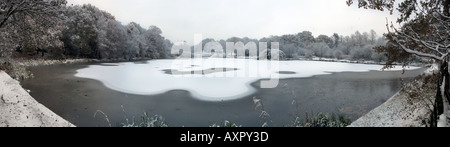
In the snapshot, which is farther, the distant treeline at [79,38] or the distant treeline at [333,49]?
the distant treeline at [333,49]

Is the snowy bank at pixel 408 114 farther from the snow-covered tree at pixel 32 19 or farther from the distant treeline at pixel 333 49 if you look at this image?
the distant treeline at pixel 333 49

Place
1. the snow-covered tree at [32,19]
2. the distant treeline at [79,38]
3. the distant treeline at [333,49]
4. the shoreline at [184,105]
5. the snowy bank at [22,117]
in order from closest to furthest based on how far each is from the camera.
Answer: the snowy bank at [22,117], the snow-covered tree at [32,19], the shoreline at [184,105], the distant treeline at [79,38], the distant treeline at [333,49]

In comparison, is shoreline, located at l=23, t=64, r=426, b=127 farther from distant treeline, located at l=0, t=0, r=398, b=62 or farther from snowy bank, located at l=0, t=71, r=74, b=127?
distant treeline, located at l=0, t=0, r=398, b=62

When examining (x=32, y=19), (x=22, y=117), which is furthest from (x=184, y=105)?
(x=32, y=19)

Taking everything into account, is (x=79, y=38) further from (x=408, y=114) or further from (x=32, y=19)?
(x=408, y=114)

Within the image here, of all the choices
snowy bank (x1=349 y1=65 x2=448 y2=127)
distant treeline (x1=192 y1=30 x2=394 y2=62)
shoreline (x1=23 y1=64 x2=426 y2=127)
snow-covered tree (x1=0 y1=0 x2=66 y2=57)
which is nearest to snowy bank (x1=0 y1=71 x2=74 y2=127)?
shoreline (x1=23 y1=64 x2=426 y2=127)

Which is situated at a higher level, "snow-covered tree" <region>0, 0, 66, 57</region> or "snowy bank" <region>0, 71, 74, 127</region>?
"snow-covered tree" <region>0, 0, 66, 57</region>

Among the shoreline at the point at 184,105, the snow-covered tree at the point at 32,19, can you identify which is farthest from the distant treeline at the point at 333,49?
the snow-covered tree at the point at 32,19

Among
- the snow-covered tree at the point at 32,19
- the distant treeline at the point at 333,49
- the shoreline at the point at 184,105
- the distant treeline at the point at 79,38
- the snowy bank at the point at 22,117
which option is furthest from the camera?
the distant treeline at the point at 333,49
